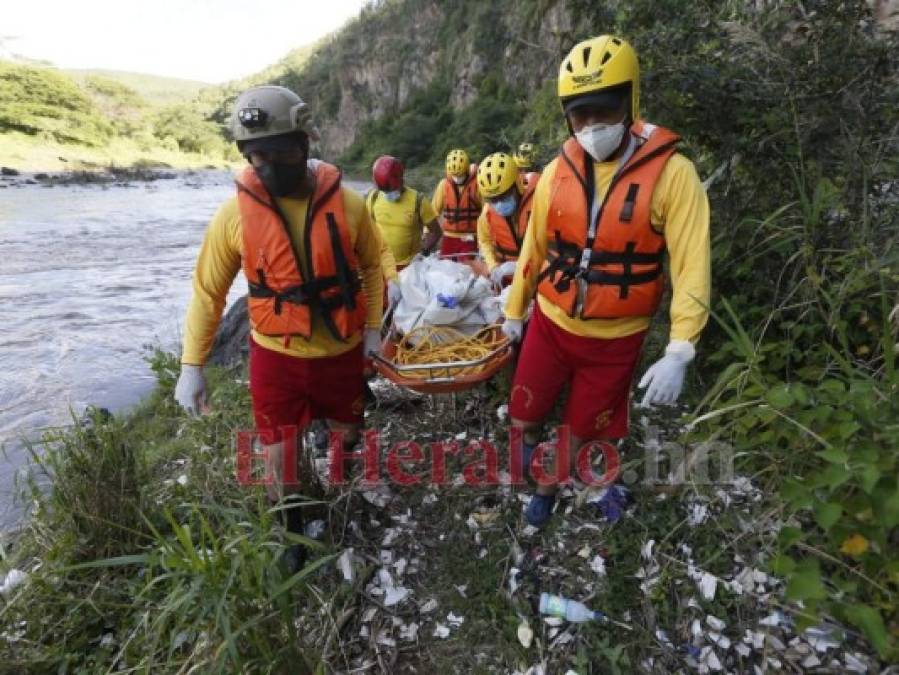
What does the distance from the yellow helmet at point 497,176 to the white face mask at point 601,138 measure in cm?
199

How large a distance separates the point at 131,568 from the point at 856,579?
3.46m

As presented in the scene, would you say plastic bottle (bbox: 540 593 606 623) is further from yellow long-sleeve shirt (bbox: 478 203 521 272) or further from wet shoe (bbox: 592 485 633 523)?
yellow long-sleeve shirt (bbox: 478 203 521 272)

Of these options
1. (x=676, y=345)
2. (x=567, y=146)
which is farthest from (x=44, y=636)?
(x=567, y=146)

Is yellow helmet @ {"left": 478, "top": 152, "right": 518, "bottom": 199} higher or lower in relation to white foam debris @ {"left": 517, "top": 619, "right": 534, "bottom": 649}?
higher

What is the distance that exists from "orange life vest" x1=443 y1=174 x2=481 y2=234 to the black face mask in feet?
15.6

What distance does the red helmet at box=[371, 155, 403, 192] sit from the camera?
6.13 metres

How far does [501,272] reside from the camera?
14.8ft

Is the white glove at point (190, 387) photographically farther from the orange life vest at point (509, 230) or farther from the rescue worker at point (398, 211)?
the rescue worker at point (398, 211)

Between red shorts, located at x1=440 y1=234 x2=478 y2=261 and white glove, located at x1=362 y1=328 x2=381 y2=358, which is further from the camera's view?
red shorts, located at x1=440 y1=234 x2=478 y2=261

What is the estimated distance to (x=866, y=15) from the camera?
3273 millimetres

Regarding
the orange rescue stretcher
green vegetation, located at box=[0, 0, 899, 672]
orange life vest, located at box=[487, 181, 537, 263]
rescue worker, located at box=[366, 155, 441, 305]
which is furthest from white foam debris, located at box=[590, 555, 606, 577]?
rescue worker, located at box=[366, 155, 441, 305]

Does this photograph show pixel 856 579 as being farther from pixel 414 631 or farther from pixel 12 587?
pixel 12 587

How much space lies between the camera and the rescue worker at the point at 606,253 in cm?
238

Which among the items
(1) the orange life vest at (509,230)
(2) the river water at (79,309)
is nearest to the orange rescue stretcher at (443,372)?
(1) the orange life vest at (509,230)
